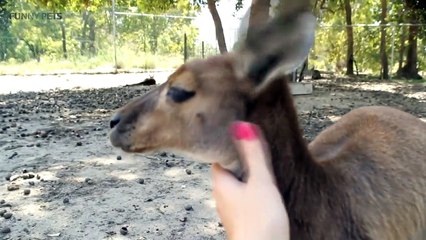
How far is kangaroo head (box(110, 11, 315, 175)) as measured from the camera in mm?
1584

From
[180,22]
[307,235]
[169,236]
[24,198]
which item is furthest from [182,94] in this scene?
[180,22]

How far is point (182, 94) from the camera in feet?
5.36

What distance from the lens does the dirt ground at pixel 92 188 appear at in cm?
307

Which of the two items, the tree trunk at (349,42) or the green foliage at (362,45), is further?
the green foliage at (362,45)

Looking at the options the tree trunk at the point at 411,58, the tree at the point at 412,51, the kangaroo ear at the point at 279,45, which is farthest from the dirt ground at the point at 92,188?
the tree trunk at the point at 411,58

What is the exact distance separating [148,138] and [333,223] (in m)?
0.62

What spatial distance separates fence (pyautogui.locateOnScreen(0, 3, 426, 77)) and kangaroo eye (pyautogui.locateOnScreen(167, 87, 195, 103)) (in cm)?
1393

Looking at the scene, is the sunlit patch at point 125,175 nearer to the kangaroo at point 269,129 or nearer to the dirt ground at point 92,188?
the dirt ground at point 92,188

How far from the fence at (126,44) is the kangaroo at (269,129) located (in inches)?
546

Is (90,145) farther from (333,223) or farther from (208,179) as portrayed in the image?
(333,223)

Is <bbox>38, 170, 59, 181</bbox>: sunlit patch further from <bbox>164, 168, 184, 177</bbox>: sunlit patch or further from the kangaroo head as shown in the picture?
the kangaroo head

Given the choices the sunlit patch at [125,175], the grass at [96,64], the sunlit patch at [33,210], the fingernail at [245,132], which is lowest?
the sunlit patch at [33,210]

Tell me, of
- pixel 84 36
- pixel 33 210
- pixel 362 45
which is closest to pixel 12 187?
pixel 33 210

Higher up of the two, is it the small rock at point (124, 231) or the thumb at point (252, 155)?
the thumb at point (252, 155)
